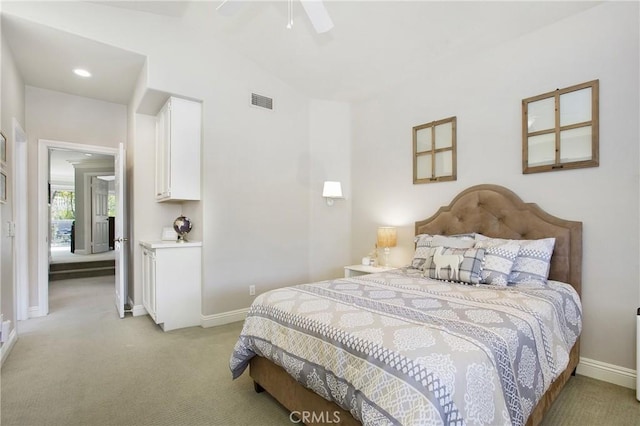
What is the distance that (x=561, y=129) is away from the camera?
2658 millimetres

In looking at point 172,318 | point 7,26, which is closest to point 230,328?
point 172,318

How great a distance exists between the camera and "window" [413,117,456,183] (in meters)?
3.41

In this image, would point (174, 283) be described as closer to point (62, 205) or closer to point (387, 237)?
point (387, 237)

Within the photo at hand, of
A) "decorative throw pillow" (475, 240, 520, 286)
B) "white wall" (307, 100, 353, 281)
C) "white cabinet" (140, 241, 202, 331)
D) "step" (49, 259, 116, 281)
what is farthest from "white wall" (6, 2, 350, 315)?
"step" (49, 259, 116, 281)

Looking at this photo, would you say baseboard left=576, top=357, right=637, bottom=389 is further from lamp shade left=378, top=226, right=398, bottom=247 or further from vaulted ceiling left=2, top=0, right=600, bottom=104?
vaulted ceiling left=2, top=0, right=600, bottom=104

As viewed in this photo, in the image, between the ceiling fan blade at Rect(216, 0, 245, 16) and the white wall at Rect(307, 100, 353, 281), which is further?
the white wall at Rect(307, 100, 353, 281)

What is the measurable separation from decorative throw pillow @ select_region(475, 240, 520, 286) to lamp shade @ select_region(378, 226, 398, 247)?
Result: 1.29 m

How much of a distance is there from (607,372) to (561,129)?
1908 mm

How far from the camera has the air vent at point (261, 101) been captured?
13.1ft

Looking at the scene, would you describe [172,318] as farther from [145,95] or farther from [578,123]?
[578,123]

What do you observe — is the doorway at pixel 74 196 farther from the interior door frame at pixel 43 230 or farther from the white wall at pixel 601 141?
the white wall at pixel 601 141

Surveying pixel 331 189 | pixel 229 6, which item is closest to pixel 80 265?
pixel 331 189

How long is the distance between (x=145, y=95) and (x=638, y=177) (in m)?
4.46

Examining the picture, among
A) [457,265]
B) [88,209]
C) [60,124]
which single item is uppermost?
[60,124]
